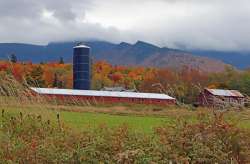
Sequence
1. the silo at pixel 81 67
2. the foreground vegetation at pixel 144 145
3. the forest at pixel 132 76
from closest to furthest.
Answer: the foreground vegetation at pixel 144 145 < the forest at pixel 132 76 < the silo at pixel 81 67

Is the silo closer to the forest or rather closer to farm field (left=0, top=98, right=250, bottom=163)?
the forest

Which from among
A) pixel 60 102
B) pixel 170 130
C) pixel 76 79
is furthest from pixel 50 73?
pixel 170 130

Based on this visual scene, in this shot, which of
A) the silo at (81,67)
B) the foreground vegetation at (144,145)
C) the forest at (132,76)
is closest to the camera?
the foreground vegetation at (144,145)

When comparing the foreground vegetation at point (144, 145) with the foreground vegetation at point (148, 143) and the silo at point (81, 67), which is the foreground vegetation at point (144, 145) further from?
the silo at point (81, 67)

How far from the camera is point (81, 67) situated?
3361 inches

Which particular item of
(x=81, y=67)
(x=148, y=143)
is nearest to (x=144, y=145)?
(x=148, y=143)

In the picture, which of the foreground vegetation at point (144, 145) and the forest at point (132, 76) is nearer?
the foreground vegetation at point (144, 145)

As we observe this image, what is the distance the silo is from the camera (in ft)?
270

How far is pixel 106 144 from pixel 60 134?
141 centimetres

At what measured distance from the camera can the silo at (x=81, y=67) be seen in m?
82.4

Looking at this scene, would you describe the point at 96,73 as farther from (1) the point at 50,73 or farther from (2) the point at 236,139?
(2) the point at 236,139

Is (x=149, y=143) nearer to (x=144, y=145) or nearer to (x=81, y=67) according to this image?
(x=144, y=145)

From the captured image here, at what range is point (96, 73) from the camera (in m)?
106

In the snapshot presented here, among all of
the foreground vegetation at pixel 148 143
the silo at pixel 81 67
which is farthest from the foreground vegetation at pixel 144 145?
the silo at pixel 81 67
